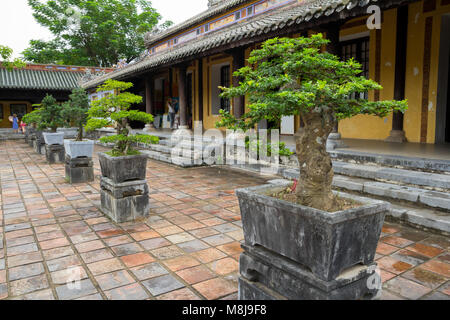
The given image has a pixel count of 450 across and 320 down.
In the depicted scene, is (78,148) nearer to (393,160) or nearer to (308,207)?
(393,160)

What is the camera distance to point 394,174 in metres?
4.99

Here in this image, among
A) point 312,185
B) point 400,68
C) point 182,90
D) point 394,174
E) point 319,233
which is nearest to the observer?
point 319,233

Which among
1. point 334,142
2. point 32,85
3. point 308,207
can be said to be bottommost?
point 308,207

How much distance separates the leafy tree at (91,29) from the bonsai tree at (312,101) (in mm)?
28489

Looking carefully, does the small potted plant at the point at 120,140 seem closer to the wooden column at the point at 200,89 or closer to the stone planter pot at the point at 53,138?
the stone planter pot at the point at 53,138

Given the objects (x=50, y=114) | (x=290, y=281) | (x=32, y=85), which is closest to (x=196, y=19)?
(x=50, y=114)

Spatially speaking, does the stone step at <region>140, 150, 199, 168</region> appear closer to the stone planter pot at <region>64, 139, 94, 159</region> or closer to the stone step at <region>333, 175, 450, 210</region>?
A: the stone planter pot at <region>64, 139, 94, 159</region>

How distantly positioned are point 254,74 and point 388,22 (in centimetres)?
694

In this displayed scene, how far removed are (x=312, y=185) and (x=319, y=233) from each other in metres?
0.46

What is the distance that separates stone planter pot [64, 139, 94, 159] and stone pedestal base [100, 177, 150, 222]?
2.74m

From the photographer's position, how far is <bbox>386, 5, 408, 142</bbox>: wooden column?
23.7 ft

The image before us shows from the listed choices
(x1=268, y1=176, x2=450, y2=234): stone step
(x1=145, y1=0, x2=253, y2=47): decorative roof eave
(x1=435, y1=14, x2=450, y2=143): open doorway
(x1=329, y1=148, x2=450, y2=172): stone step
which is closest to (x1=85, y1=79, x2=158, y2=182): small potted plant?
(x1=268, y1=176, x2=450, y2=234): stone step

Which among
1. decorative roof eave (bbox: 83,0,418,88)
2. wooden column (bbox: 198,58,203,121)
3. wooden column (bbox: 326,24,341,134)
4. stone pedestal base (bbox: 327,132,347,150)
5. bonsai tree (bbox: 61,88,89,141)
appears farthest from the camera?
wooden column (bbox: 198,58,203,121)
